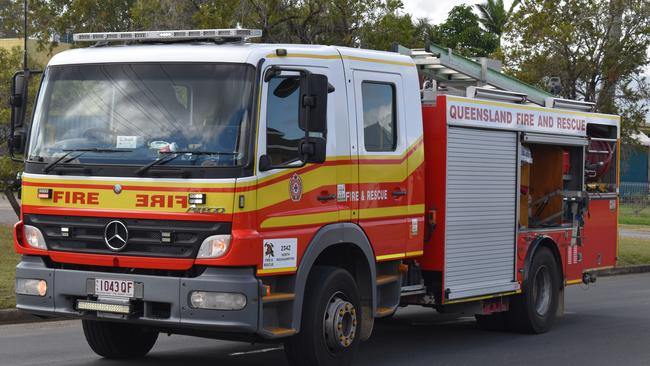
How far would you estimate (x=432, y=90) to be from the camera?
10852mm

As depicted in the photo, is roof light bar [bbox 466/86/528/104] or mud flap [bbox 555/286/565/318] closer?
roof light bar [bbox 466/86/528/104]

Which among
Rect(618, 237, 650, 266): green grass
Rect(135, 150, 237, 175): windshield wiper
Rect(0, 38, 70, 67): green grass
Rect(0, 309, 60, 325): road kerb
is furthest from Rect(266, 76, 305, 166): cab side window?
Rect(0, 38, 70, 67): green grass

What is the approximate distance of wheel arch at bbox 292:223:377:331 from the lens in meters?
8.45

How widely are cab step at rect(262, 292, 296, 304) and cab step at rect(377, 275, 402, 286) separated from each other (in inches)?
54.0

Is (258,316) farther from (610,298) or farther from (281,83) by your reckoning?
(610,298)

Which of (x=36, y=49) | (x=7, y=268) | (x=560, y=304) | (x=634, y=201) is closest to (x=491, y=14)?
(x=634, y=201)

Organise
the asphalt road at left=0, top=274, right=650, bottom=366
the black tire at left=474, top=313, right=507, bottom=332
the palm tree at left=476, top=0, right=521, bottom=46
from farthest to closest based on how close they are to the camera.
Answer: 1. the palm tree at left=476, top=0, right=521, bottom=46
2. the black tire at left=474, top=313, right=507, bottom=332
3. the asphalt road at left=0, top=274, right=650, bottom=366

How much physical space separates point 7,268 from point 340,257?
823 cm

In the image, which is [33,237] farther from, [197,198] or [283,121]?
[283,121]

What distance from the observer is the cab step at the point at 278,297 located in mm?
8117

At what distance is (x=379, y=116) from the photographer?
962cm

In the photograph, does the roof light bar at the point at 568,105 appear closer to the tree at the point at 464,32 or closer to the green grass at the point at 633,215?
the green grass at the point at 633,215

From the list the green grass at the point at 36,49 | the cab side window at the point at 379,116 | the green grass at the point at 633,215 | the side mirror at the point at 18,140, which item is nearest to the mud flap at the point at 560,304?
the cab side window at the point at 379,116

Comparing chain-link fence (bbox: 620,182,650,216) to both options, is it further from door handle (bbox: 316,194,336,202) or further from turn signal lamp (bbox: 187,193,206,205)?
turn signal lamp (bbox: 187,193,206,205)
